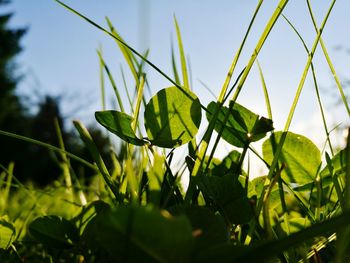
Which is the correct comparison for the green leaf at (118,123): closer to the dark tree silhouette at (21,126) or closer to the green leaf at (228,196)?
the green leaf at (228,196)

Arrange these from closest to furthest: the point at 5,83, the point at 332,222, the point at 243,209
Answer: the point at 332,222 → the point at 243,209 → the point at 5,83

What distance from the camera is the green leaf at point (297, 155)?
33cm

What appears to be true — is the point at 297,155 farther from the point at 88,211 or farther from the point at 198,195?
the point at 88,211

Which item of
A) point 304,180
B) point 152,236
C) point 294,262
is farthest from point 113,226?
point 304,180

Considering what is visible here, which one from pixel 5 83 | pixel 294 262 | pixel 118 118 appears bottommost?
pixel 294 262

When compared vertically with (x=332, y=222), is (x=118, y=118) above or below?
above

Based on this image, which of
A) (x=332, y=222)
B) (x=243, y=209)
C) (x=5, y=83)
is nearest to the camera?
(x=332, y=222)

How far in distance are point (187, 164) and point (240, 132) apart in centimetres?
7

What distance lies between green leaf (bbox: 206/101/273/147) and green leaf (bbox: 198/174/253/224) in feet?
0.12

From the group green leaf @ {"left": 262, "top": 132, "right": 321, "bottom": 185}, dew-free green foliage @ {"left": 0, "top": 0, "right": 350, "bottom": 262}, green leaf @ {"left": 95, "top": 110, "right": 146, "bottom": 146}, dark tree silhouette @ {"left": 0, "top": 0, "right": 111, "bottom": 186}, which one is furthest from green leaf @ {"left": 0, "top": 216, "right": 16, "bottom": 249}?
dark tree silhouette @ {"left": 0, "top": 0, "right": 111, "bottom": 186}

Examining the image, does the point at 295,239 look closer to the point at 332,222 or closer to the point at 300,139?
the point at 332,222

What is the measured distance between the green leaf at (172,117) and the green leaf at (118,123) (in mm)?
16

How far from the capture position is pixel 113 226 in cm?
16

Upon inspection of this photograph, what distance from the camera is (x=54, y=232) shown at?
1.11 ft
